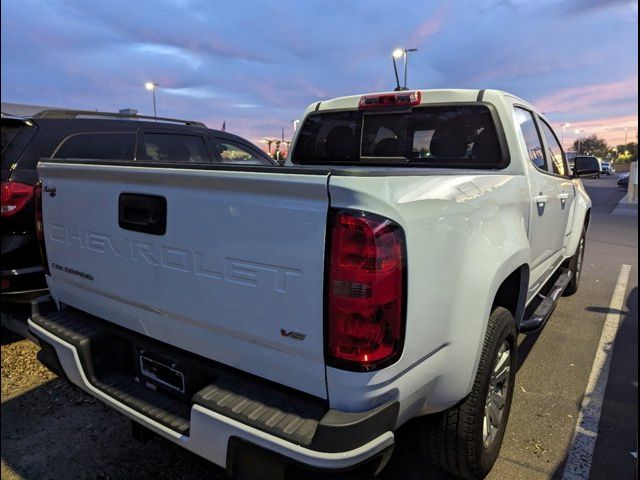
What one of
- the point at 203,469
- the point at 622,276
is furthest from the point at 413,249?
the point at 622,276

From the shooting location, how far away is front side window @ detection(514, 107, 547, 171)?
339 centimetres

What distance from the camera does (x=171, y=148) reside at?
5.22 meters

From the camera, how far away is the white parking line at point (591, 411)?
263 centimetres

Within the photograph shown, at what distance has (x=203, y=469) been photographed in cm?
262

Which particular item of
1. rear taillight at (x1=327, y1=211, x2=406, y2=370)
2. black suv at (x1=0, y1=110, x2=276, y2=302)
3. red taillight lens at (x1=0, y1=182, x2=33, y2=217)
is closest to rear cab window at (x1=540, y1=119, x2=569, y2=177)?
black suv at (x1=0, y1=110, x2=276, y2=302)

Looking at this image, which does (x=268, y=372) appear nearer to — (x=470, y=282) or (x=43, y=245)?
(x=470, y=282)

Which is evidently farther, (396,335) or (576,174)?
(576,174)

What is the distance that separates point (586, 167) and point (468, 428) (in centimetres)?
353

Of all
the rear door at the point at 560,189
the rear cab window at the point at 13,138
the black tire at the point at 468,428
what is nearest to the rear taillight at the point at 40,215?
the rear cab window at the point at 13,138

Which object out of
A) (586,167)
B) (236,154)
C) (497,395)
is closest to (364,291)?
(497,395)

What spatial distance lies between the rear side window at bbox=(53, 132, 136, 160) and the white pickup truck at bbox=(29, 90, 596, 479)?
1708mm

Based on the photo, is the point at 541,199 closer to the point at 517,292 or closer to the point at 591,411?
the point at 517,292

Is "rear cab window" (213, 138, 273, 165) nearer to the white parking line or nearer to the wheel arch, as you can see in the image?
the wheel arch

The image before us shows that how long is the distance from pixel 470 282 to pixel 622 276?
19.8 ft
